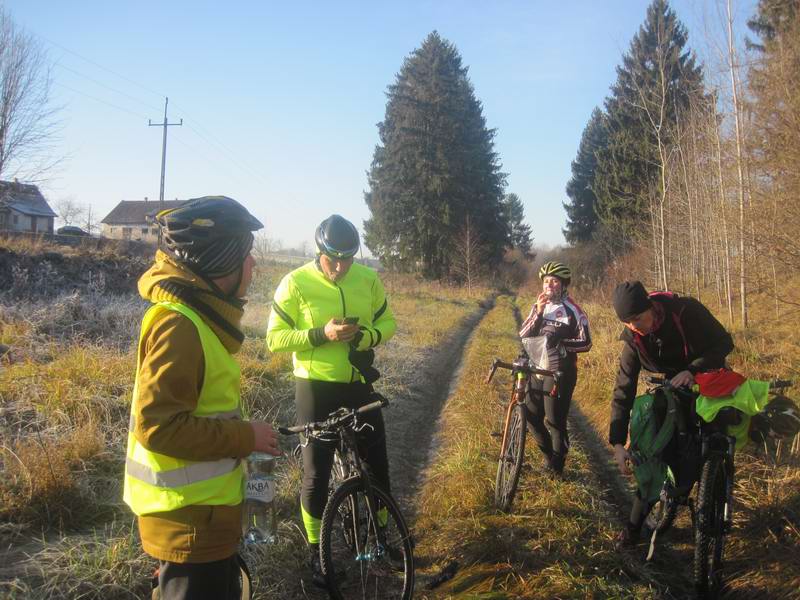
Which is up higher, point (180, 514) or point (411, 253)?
point (411, 253)

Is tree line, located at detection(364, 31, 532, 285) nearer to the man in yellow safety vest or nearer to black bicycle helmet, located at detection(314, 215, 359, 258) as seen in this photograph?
black bicycle helmet, located at detection(314, 215, 359, 258)

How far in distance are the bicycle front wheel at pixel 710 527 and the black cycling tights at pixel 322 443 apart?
1905mm

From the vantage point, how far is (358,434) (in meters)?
3.55

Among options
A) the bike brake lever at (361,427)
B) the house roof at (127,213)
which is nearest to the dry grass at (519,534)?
the bike brake lever at (361,427)

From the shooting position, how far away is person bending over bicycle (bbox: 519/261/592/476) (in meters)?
5.11

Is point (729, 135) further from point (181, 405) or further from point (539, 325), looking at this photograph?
point (181, 405)

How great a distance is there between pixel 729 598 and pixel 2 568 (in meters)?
4.26

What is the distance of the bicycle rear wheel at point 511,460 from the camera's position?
4.53 m

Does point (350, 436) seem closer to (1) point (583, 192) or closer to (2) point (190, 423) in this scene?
(2) point (190, 423)

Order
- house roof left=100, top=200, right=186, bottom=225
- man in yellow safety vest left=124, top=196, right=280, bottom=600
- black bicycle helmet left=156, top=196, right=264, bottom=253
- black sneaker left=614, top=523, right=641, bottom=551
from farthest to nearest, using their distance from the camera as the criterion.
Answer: house roof left=100, top=200, right=186, bottom=225 → black sneaker left=614, top=523, right=641, bottom=551 → black bicycle helmet left=156, top=196, right=264, bottom=253 → man in yellow safety vest left=124, top=196, right=280, bottom=600

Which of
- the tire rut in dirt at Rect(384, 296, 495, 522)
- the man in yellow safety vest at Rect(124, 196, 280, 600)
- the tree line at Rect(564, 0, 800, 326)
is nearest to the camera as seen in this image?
the man in yellow safety vest at Rect(124, 196, 280, 600)

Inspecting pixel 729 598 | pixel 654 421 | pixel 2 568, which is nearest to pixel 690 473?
pixel 654 421

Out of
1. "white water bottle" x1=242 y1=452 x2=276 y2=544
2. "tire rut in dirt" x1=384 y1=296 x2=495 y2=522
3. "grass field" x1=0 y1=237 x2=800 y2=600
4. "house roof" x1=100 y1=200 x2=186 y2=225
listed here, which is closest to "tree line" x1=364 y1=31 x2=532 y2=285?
"tire rut in dirt" x1=384 y1=296 x2=495 y2=522

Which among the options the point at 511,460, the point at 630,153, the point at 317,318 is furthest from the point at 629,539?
the point at 630,153
